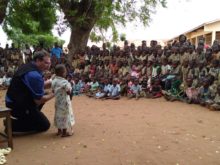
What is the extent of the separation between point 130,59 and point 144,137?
614 centimetres

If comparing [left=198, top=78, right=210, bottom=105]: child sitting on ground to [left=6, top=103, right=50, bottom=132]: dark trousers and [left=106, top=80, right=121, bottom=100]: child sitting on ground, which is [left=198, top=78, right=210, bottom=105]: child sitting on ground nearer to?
[left=106, top=80, right=121, bottom=100]: child sitting on ground

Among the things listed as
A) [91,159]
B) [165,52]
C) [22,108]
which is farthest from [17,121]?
[165,52]

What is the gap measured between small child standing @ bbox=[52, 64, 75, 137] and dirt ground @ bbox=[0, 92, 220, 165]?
0.21m

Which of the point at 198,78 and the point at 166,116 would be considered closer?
the point at 166,116

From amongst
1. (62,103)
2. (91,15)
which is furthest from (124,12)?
(62,103)

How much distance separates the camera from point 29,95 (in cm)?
615

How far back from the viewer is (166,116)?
788 cm

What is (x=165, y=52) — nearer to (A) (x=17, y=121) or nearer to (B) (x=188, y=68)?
(B) (x=188, y=68)

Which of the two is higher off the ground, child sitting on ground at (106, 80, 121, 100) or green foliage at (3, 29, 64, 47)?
green foliage at (3, 29, 64, 47)

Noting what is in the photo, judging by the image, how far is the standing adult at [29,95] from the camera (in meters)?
5.98

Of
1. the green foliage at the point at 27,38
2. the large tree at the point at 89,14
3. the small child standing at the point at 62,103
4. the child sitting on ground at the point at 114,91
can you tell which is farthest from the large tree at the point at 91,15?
the green foliage at the point at 27,38

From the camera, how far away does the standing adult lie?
5980 millimetres

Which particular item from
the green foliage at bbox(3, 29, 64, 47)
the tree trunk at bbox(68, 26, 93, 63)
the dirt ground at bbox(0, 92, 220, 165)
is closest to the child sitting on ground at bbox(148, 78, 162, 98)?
the dirt ground at bbox(0, 92, 220, 165)

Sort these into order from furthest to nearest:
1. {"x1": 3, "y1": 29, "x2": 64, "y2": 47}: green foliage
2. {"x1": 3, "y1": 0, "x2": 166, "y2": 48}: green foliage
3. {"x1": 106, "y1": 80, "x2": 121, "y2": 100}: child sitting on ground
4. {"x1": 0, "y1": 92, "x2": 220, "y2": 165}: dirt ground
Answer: {"x1": 3, "y1": 29, "x2": 64, "y2": 47}: green foliage < {"x1": 3, "y1": 0, "x2": 166, "y2": 48}: green foliage < {"x1": 106, "y1": 80, "x2": 121, "y2": 100}: child sitting on ground < {"x1": 0, "y1": 92, "x2": 220, "y2": 165}: dirt ground
